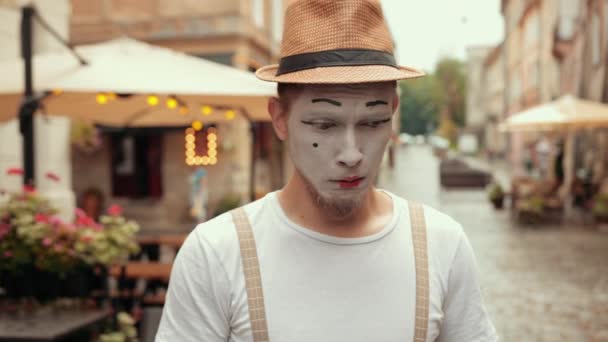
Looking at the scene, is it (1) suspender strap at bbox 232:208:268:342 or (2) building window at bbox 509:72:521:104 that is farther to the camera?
(2) building window at bbox 509:72:521:104

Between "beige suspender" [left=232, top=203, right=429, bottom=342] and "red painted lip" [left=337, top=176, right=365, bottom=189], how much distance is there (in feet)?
0.69

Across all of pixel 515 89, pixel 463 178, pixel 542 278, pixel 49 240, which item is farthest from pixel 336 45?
pixel 515 89

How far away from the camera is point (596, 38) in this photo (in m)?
17.5

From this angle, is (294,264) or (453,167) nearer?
(294,264)

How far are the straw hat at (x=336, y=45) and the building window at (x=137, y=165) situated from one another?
14927 mm

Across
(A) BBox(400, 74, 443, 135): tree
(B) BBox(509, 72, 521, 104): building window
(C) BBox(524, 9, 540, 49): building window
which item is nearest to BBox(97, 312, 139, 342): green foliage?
(C) BBox(524, 9, 540, 49): building window

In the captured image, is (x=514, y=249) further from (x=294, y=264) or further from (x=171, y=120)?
(x=294, y=264)

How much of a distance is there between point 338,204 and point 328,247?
107 mm

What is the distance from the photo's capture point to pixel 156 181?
16.1m

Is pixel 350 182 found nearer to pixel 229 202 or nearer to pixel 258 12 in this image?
pixel 229 202

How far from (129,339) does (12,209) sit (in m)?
1.17

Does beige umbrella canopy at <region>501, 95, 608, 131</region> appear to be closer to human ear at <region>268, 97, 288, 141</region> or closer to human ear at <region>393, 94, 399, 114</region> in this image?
human ear at <region>393, 94, 399, 114</region>

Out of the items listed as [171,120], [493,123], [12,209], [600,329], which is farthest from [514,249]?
[493,123]

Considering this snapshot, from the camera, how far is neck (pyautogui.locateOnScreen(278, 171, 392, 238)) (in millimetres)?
1553
